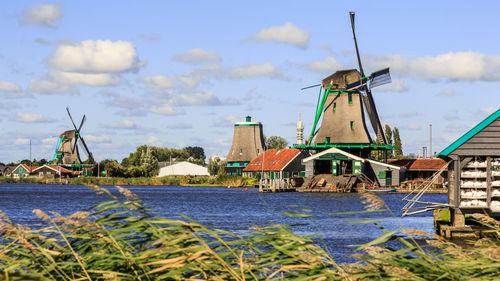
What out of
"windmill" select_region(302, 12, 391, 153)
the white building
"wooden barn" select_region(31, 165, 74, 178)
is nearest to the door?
"windmill" select_region(302, 12, 391, 153)

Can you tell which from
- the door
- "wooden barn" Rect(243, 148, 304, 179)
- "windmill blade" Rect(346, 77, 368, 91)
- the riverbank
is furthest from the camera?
the riverbank

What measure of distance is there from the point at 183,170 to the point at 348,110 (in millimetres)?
62056

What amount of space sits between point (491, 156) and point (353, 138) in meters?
43.0

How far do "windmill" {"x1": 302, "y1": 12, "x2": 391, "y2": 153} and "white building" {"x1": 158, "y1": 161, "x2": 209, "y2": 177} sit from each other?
5805 cm

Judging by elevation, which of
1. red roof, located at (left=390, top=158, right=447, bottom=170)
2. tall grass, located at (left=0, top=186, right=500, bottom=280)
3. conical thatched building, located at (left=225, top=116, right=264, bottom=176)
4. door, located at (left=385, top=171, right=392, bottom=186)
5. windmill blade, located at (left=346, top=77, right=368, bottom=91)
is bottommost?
door, located at (left=385, top=171, right=392, bottom=186)

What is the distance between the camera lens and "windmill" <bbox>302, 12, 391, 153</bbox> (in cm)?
6475

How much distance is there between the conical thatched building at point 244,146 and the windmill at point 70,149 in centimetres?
2542

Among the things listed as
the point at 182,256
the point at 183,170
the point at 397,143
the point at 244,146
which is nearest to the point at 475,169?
the point at 182,256

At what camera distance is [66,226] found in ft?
15.4

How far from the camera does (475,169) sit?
22.2 metres

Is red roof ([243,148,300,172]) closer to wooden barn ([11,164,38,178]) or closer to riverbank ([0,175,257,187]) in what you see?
riverbank ([0,175,257,187])

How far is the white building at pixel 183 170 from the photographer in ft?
397

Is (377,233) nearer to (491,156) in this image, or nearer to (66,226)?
(491,156)

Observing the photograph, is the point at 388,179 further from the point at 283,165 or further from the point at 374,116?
the point at 283,165
